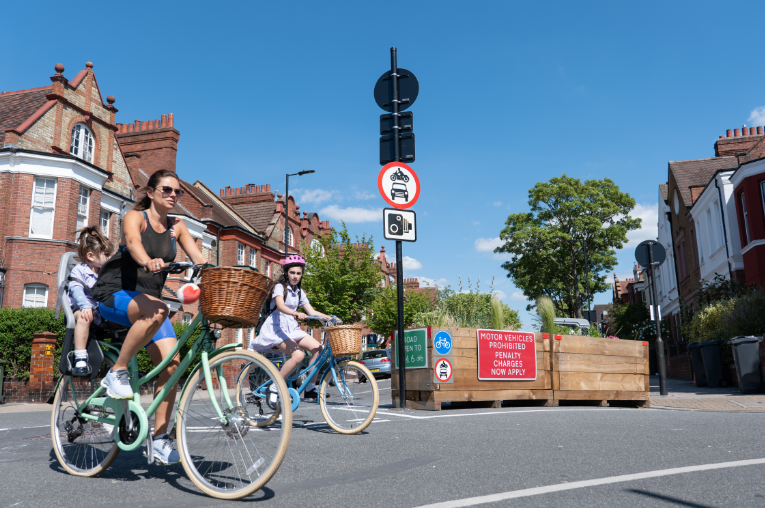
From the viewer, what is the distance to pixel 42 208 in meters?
22.0

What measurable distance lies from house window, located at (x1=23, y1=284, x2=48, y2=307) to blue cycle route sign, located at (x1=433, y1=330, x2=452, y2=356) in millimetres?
18167

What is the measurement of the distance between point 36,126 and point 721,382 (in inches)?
966

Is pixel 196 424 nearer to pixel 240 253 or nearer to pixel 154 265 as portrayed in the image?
pixel 154 265

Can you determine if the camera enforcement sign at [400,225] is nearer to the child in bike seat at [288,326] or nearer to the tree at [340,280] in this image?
the child in bike seat at [288,326]

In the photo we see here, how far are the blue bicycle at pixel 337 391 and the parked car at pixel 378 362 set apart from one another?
23580 millimetres

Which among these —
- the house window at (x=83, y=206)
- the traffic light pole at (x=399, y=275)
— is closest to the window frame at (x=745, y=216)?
the traffic light pole at (x=399, y=275)

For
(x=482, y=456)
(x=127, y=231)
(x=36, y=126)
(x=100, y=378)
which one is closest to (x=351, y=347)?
(x=482, y=456)

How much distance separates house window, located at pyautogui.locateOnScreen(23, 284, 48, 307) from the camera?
21.3 meters

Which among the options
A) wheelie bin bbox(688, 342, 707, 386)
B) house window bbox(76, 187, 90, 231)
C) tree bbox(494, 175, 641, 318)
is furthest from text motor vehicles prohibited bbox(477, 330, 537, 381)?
tree bbox(494, 175, 641, 318)

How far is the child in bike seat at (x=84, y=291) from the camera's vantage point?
380 centimetres

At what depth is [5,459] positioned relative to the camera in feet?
15.3

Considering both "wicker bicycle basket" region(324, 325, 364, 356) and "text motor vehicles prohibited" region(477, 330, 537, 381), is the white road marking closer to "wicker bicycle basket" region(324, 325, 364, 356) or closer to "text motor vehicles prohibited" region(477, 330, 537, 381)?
"wicker bicycle basket" region(324, 325, 364, 356)

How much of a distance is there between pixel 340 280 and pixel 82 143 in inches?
672

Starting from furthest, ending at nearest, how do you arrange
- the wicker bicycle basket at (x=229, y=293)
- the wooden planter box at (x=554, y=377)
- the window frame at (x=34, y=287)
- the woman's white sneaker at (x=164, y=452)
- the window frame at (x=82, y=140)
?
the window frame at (x=82, y=140)
the window frame at (x=34, y=287)
the wooden planter box at (x=554, y=377)
the woman's white sneaker at (x=164, y=452)
the wicker bicycle basket at (x=229, y=293)
